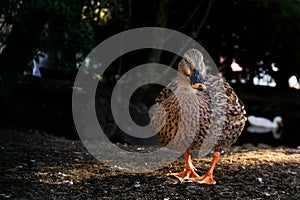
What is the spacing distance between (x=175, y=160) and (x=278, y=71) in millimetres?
5110

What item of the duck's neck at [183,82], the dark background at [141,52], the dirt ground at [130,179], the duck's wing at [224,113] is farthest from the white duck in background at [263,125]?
the duck's neck at [183,82]

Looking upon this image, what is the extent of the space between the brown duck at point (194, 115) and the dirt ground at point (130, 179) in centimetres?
21

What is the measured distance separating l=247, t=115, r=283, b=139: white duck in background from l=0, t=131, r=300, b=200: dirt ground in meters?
3.98

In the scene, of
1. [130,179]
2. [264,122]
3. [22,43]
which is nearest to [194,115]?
[130,179]

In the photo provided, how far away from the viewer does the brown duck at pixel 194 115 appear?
3334 mm

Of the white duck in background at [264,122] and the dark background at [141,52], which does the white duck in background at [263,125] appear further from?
the dark background at [141,52]

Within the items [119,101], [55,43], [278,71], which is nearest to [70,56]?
[55,43]

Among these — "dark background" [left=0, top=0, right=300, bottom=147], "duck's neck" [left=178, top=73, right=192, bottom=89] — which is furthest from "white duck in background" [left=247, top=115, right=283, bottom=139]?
"duck's neck" [left=178, top=73, right=192, bottom=89]

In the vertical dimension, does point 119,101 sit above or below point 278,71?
below

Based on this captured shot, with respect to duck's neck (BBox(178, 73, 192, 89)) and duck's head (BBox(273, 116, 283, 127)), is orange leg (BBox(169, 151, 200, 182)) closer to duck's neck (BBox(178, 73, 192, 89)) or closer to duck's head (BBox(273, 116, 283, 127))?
duck's neck (BBox(178, 73, 192, 89))

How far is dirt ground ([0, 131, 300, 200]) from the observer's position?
10.7ft

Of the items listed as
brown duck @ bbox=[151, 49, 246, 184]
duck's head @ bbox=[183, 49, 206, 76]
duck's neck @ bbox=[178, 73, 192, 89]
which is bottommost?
brown duck @ bbox=[151, 49, 246, 184]

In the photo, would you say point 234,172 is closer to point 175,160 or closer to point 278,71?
point 175,160

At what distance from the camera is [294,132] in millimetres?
8383
